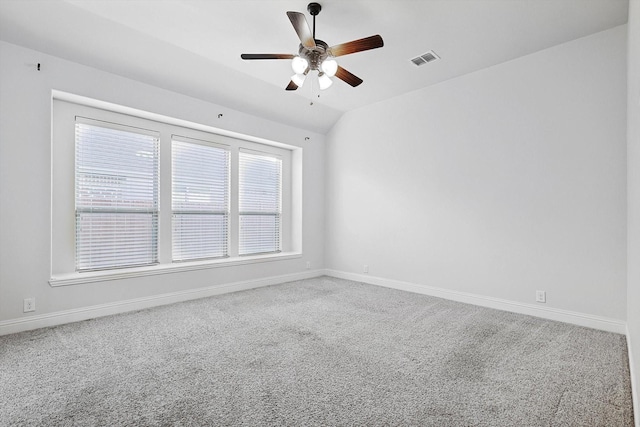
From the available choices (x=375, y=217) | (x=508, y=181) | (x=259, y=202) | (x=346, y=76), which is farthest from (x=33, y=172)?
(x=508, y=181)

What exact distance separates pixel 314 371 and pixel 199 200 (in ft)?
10.6

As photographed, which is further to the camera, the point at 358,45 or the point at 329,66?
the point at 329,66

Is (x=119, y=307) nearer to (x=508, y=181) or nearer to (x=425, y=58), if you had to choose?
(x=425, y=58)

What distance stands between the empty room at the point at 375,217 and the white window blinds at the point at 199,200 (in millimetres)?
33

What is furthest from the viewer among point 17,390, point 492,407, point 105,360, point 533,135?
point 533,135

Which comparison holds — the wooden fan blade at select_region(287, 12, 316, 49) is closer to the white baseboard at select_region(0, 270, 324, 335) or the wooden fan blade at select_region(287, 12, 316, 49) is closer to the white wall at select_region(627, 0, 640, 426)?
the white wall at select_region(627, 0, 640, 426)

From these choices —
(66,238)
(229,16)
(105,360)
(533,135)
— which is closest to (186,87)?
(229,16)

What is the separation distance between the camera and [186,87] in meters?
4.06

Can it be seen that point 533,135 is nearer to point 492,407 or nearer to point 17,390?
point 492,407

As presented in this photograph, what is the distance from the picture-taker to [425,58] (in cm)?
382

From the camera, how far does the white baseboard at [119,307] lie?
9.97 ft

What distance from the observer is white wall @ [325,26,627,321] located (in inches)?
126

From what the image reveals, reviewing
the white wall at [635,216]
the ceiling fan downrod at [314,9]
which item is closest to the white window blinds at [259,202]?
the ceiling fan downrod at [314,9]

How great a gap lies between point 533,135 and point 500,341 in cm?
236
